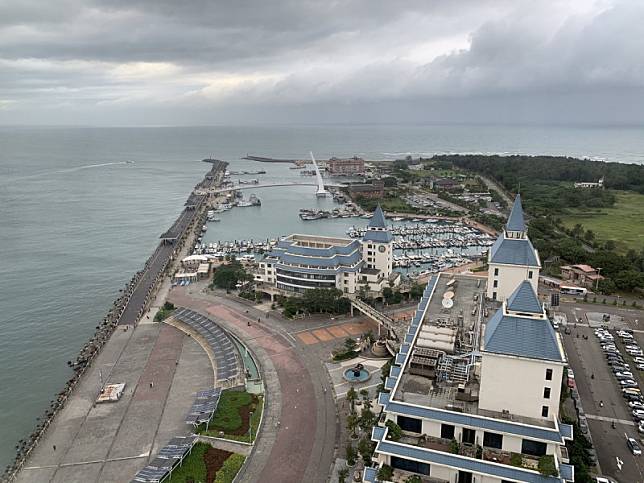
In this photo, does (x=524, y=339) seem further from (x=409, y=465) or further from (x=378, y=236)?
(x=378, y=236)

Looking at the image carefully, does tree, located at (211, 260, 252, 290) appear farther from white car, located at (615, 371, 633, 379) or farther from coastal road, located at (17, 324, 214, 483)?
white car, located at (615, 371, 633, 379)

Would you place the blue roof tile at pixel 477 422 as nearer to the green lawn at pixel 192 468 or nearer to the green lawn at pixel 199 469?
the green lawn at pixel 199 469

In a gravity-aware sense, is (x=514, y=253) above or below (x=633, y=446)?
above

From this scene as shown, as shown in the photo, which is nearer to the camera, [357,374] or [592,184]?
[357,374]

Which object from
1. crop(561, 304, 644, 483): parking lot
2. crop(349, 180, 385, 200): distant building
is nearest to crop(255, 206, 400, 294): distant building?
crop(561, 304, 644, 483): parking lot

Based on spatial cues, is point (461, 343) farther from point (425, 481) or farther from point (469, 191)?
point (469, 191)

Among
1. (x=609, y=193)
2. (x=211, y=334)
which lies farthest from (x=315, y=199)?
(x=211, y=334)

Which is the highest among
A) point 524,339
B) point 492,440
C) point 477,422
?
point 524,339

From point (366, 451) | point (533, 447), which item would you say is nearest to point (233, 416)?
point (366, 451)
